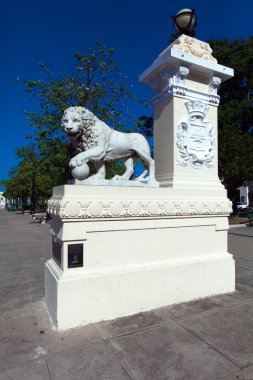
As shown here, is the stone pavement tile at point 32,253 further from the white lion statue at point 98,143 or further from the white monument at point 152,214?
the white lion statue at point 98,143

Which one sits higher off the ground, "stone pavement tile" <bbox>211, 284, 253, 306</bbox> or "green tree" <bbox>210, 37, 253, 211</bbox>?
"green tree" <bbox>210, 37, 253, 211</bbox>

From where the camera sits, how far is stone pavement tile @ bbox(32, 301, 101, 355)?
3.08 metres

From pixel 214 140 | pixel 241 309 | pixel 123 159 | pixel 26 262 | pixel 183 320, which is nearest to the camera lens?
pixel 183 320

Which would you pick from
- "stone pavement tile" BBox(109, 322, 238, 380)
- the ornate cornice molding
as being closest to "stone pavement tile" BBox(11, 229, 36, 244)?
the ornate cornice molding

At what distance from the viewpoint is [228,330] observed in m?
3.40

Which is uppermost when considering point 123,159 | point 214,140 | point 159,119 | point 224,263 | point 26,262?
point 159,119

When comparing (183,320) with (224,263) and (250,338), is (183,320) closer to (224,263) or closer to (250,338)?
(250,338)

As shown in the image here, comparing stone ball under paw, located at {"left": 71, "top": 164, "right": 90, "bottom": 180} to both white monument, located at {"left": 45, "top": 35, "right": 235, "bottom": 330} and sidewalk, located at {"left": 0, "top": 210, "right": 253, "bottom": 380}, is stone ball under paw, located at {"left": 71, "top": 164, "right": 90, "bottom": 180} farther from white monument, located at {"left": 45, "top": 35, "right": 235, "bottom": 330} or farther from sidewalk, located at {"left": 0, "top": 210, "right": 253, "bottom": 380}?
sidewalk, located at {"left": 0, "top": 210, "right": 253, "bottom": 380}

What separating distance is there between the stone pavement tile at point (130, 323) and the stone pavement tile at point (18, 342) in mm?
800

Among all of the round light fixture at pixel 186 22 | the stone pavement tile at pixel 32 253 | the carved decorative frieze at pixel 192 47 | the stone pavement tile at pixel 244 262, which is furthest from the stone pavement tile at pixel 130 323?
the round light fixture at pixel 186 22

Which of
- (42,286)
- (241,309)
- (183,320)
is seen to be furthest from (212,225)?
(42,286)

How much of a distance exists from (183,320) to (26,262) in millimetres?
5605

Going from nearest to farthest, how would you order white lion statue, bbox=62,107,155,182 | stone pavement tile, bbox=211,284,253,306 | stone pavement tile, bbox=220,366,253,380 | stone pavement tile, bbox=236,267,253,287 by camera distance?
stone pavement tile, bbox=220,366,253,380 → white lion statue, bbox=62,107,155,182 → stone pavement tile, bbox=211,284,253,306 → stone pavement tile, bbox=236,267,253,287

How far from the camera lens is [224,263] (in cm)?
478
